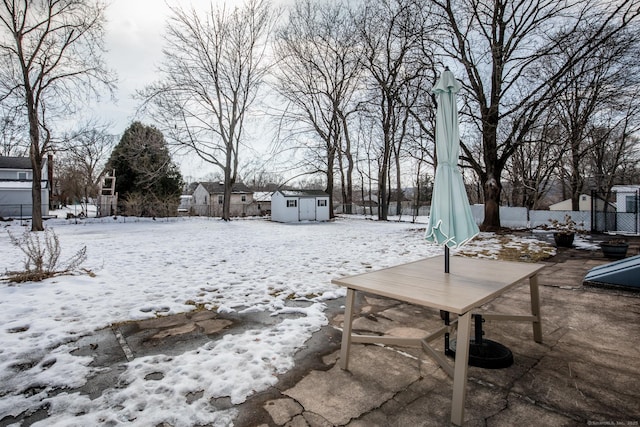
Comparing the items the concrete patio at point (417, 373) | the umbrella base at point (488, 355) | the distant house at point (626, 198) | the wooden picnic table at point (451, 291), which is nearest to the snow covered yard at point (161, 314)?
the concrete patio at point (417, 373)

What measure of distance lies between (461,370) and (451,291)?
20.1 inches

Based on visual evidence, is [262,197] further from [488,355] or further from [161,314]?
[488,355]

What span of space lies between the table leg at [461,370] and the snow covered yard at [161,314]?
A: 129cm

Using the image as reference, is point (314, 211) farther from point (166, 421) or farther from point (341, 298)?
point (166, 421)

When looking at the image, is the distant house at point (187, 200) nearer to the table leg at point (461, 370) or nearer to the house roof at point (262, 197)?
the house roof at point (262, 197)

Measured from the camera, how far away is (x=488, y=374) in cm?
250

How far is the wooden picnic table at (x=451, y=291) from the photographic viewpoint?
1.90m

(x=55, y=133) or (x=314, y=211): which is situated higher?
(x=55, y=133)

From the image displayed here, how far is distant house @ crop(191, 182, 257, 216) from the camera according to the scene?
101 ft

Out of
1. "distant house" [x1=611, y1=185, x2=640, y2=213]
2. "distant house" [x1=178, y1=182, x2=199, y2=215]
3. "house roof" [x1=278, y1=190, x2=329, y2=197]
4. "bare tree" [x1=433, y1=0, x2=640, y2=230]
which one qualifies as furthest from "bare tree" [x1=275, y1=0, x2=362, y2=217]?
"distant house" [x1=178, y1=182, x2=199, y2=215]

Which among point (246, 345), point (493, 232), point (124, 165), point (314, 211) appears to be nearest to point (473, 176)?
point (314, 211)

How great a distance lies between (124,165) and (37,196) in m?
10.0

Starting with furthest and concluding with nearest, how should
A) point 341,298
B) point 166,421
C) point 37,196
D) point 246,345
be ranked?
1. point 37,196
2. point 341,298
3. point 246,345
4. point 166,421

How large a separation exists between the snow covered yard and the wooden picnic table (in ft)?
3.02
